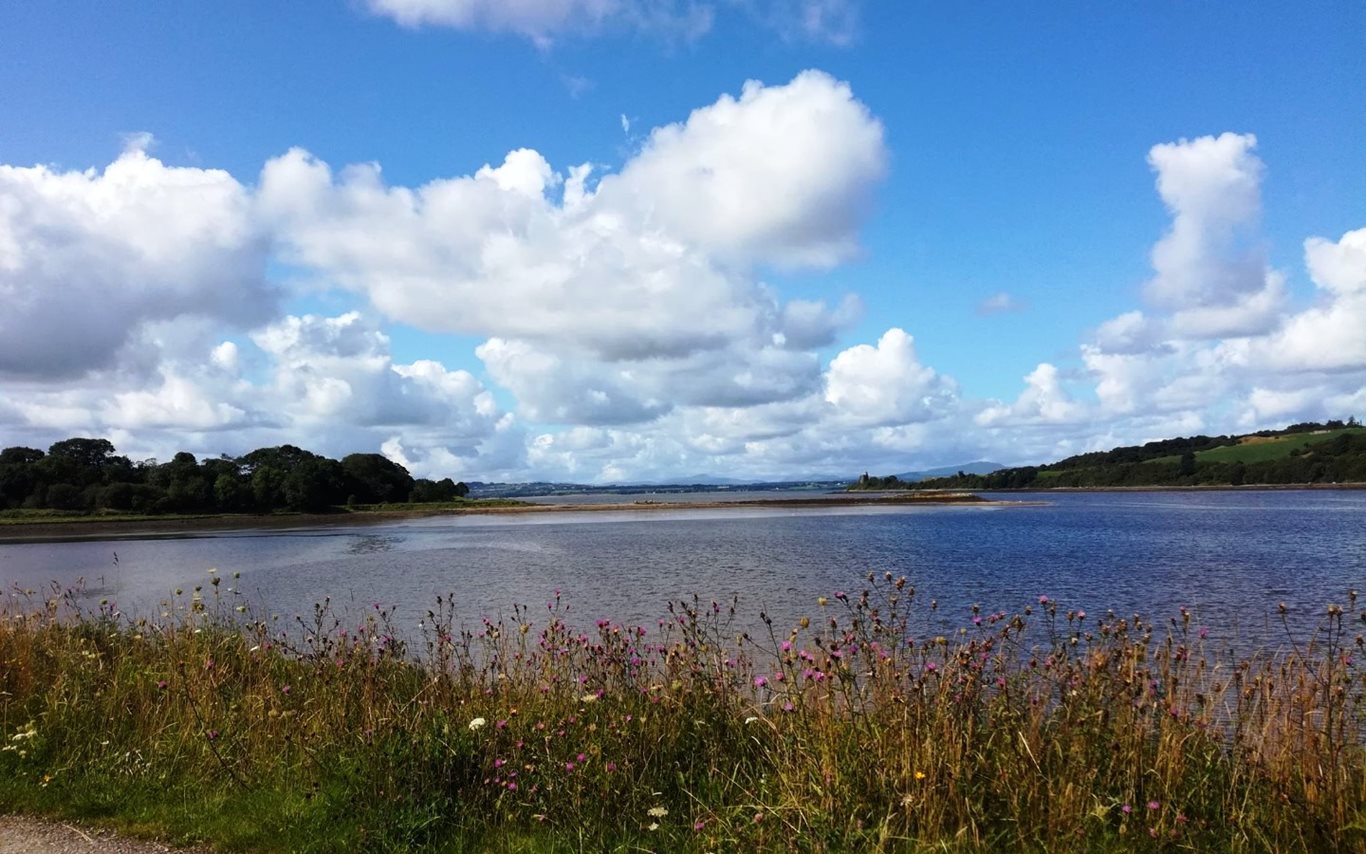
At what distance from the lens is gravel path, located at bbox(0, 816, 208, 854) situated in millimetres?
6660

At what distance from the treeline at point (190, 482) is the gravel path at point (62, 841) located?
139 metres

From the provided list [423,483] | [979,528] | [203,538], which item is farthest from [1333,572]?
[423,483]

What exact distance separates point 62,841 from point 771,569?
3260 cm

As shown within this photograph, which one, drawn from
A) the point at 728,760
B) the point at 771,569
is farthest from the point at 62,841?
the point at 771,569

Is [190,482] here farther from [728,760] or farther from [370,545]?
[728,760]

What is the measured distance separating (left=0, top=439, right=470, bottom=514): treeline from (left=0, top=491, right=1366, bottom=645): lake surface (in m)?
62.5

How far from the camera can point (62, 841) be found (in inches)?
270

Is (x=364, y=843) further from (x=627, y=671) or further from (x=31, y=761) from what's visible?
(x=31, y=761)

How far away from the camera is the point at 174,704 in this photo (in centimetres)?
1000

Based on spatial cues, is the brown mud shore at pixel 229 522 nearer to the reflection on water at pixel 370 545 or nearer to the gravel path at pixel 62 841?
the reflection on water at pixel 370 545

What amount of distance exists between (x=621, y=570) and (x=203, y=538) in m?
61.1

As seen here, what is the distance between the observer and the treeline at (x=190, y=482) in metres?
125

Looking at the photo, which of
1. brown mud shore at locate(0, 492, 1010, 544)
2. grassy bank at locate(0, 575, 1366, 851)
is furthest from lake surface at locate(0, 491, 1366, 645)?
brown mud shore at locate(0, 492, 1010, 544)

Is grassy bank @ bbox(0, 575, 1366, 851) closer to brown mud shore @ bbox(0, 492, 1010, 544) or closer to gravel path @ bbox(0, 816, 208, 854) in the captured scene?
gravel path @ bbox(0, 816, 208, 854)
